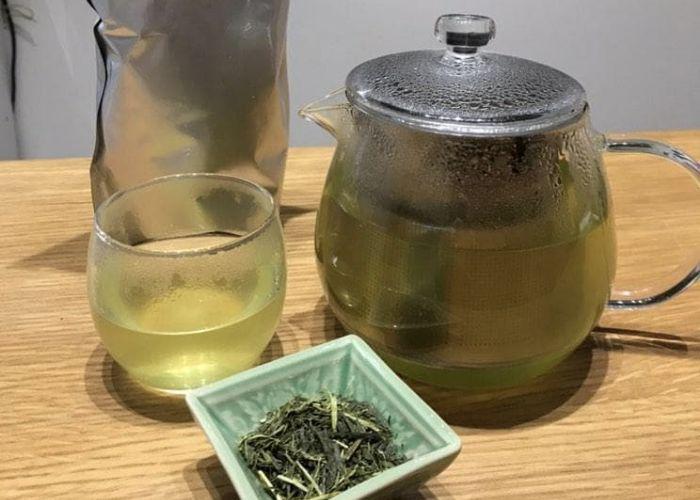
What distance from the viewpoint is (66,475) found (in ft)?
1.62

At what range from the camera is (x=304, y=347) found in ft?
2.03

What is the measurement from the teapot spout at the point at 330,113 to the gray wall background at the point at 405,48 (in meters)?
1.00

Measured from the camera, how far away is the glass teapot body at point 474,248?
52 cm

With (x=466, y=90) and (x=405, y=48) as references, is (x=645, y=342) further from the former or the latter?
(x=405, y=48)

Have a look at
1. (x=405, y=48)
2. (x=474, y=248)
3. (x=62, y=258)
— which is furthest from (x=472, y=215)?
(x=405, y=48)

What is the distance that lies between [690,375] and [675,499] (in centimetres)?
14

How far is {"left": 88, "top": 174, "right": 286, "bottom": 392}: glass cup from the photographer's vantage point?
53 cm

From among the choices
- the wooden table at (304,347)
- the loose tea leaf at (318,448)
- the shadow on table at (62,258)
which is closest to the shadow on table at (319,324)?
the wooden table at (304,347)

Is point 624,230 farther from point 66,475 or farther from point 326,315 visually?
point 66,475

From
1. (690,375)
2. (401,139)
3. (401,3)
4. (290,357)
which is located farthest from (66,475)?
(401,3)

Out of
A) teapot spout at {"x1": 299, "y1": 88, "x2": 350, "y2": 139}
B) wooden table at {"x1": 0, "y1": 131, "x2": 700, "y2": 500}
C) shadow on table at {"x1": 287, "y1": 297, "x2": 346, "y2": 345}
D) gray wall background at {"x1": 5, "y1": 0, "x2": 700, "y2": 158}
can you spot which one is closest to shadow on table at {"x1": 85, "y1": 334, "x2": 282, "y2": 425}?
wooden table at {"x1": 0, "y1": 131, "x2": 700, "y2": 500}

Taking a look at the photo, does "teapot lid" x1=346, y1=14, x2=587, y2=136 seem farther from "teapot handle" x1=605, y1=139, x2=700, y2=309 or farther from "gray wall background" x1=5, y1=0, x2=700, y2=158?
"gray wall background" x1=5, y1=0, x2=700, y2=158

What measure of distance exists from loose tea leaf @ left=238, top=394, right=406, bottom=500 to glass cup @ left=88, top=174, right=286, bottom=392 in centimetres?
6

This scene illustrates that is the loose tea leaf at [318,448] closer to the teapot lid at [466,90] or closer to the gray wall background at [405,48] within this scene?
the teapot lid at [466,90]
